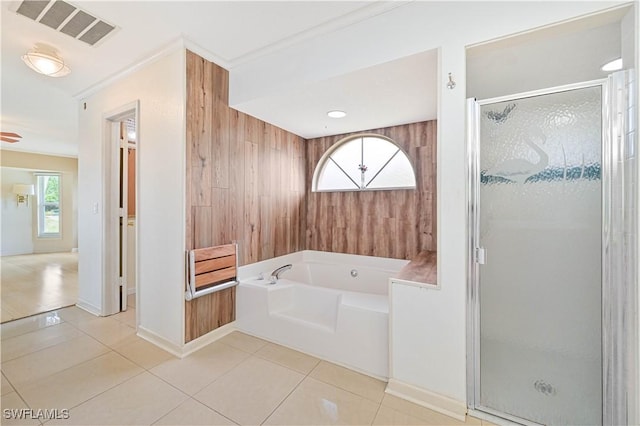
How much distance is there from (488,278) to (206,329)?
219 cm

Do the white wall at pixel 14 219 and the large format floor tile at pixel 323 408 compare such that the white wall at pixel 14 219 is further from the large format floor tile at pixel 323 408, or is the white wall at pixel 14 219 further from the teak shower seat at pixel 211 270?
the large format floor tile at pixel 323 408

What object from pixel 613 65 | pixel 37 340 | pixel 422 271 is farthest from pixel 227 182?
pixel 613 65

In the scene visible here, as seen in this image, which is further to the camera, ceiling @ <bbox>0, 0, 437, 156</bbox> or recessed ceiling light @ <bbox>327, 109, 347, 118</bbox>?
recessed ceiling light @ <bbox>327, 109, 347, 118</bbox>

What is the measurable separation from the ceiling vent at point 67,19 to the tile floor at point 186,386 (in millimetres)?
2444

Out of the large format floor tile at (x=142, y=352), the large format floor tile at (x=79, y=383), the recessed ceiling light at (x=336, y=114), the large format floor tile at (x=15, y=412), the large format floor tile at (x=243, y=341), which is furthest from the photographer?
the recessed ceiling light at (x=336, y=114)

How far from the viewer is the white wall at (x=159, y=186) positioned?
209 cm

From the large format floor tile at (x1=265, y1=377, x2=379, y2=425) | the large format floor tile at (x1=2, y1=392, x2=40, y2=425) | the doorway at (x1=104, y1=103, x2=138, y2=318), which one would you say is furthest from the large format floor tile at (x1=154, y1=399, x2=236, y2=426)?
the doorway at (x1=104, y1=103, x2=138, y2=318)

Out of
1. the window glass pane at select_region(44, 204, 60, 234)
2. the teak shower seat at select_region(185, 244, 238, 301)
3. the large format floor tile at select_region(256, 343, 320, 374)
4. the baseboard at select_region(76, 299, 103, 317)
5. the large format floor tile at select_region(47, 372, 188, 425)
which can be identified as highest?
the window glass pane at select_region(44, 204, 60, 234)

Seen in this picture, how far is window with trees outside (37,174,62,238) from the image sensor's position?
22.4 ft

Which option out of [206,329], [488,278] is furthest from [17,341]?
[488,278]

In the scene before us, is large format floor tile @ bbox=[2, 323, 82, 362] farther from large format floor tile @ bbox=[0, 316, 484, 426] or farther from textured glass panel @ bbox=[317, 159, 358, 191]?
textured glass panel @ bbox=[317, 159, 358, 191]

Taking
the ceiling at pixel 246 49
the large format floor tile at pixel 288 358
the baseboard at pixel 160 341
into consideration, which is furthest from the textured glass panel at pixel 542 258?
the baseboard at pixel 160 341

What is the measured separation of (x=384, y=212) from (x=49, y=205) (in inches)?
348

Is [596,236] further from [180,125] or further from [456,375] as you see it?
[180,125]
